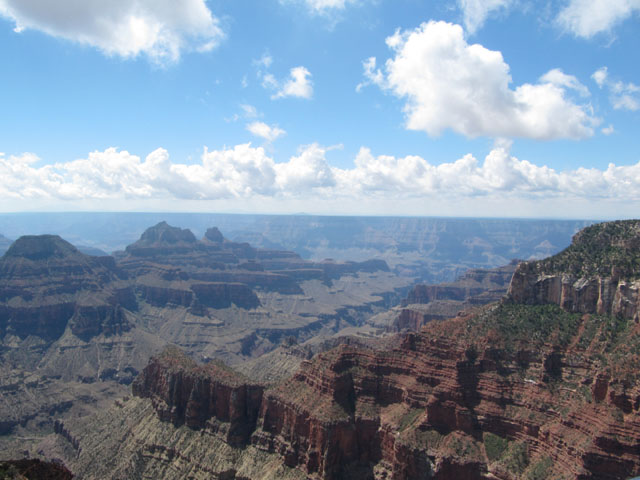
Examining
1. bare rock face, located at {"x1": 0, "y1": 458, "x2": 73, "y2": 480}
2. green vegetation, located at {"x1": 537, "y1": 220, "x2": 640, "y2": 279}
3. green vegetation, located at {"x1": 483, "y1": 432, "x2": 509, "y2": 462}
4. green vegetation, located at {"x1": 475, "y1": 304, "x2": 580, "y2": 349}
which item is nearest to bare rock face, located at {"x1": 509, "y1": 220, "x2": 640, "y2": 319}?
green vegetation, located at {"x1": 537, "y1": 220, "x2": 640, "y2": 279}

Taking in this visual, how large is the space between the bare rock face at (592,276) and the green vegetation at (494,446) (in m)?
27.5

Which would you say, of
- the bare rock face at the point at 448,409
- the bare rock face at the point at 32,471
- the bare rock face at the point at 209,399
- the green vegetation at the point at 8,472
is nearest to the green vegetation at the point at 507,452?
the bare rock face at the point at 448,409

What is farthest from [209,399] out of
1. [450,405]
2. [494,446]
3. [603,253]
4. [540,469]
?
[603,253]

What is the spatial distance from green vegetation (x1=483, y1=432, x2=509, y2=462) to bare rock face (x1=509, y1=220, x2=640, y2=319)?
90.2 feet

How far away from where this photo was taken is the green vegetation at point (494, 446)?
6853cm

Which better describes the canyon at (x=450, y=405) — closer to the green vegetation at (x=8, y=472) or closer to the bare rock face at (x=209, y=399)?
the bare rock face at (x=209, y=399)

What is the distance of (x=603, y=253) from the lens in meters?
88.7

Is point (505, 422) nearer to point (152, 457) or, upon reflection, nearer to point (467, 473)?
point (467, 473)

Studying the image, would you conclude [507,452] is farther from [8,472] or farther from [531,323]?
[8,472]

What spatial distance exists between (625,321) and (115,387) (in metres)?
148

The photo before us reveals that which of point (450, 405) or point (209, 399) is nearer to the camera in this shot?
point (450, 405)

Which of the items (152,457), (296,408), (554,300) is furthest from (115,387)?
(554,300)

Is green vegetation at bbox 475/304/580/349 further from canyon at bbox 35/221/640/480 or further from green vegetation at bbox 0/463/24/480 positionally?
green vegetation at bbox 0/463/24/480

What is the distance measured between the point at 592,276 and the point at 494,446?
112 ft
